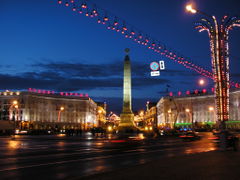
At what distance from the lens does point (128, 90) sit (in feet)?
254

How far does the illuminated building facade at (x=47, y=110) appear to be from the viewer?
12238 cm

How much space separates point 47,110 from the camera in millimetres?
134750

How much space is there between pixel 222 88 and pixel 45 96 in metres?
114

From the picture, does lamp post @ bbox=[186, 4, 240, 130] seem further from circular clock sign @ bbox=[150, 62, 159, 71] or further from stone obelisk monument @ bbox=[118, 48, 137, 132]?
stone obelisk monument @ bbox=[118, 48, 137, 132]

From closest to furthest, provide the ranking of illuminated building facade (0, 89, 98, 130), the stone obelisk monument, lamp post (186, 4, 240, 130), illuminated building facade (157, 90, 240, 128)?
1. lamp post (186, 4, 240, 130)
2. the stone obelisk monument
3. illuminated building facade (157, 90, 240, 128)
4. illuminated building facade (0, 89, 98, 130)

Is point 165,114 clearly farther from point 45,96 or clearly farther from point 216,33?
point 216,33

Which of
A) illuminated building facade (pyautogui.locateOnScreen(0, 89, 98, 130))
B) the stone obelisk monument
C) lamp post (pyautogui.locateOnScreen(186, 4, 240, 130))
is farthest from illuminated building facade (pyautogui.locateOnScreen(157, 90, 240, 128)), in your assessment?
lamp post (pyautogui.locateOnScreen(186, 4, 240, 130))

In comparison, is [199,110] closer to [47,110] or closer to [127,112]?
[47,110]

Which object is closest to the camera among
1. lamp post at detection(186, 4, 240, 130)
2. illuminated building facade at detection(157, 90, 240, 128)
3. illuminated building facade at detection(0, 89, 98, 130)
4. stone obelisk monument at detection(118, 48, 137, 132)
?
lamp post at detection(186, 4, 240, 130)

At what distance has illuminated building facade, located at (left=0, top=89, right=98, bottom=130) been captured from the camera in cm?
12238

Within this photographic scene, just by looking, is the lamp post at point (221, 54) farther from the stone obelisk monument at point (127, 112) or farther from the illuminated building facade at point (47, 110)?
the illuminated building facade at point (47, 110)

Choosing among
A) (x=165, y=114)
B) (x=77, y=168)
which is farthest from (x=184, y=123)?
(x=77, y=168)

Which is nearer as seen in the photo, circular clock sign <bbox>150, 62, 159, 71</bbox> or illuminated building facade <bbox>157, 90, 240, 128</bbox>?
circular clock sign <bbox>150, 62, 159, 71</bbox>

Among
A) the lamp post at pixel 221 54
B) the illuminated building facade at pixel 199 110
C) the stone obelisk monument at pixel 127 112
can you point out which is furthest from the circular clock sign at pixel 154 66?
the illuminated building facade at pixel 199 110
